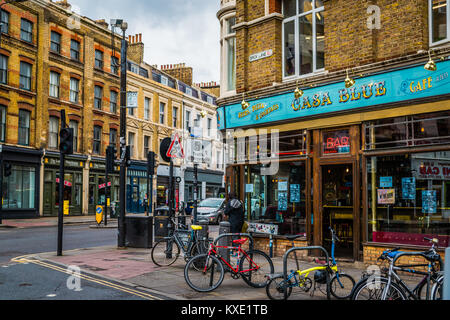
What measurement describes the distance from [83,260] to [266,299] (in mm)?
5419

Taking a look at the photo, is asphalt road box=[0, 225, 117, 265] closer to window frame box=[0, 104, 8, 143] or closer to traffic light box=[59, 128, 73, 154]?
traffic light box=[59, 128, 73, 154]

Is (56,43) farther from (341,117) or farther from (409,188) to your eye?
(409,188)

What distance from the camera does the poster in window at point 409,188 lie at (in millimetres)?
9539

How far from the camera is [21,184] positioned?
27.7 metres

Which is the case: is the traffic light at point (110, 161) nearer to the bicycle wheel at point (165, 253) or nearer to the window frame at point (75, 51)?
the bicycle wheel at point (165, 253)

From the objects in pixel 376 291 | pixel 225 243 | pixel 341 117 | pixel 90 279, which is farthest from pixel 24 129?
pixel 376 291

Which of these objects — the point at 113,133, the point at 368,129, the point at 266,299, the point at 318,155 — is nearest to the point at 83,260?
the point at 266,299

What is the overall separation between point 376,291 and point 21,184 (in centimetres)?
2633

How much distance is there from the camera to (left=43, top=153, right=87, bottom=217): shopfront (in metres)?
29.5

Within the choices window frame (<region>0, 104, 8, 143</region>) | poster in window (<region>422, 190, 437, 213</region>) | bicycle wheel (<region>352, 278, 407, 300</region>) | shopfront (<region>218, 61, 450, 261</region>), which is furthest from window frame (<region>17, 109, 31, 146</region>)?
bicycle wheel (<region>352, 278, 407, 300</region>)

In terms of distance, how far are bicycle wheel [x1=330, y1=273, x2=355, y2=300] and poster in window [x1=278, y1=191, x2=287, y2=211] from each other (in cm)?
487

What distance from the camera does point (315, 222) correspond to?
1127cm

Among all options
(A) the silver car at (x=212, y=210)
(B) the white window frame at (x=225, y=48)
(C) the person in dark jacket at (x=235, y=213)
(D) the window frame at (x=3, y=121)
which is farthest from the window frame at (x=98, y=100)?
(C) the person in dark jacket at (x=235, y=213)

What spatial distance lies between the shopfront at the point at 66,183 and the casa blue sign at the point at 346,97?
19.3 meters
